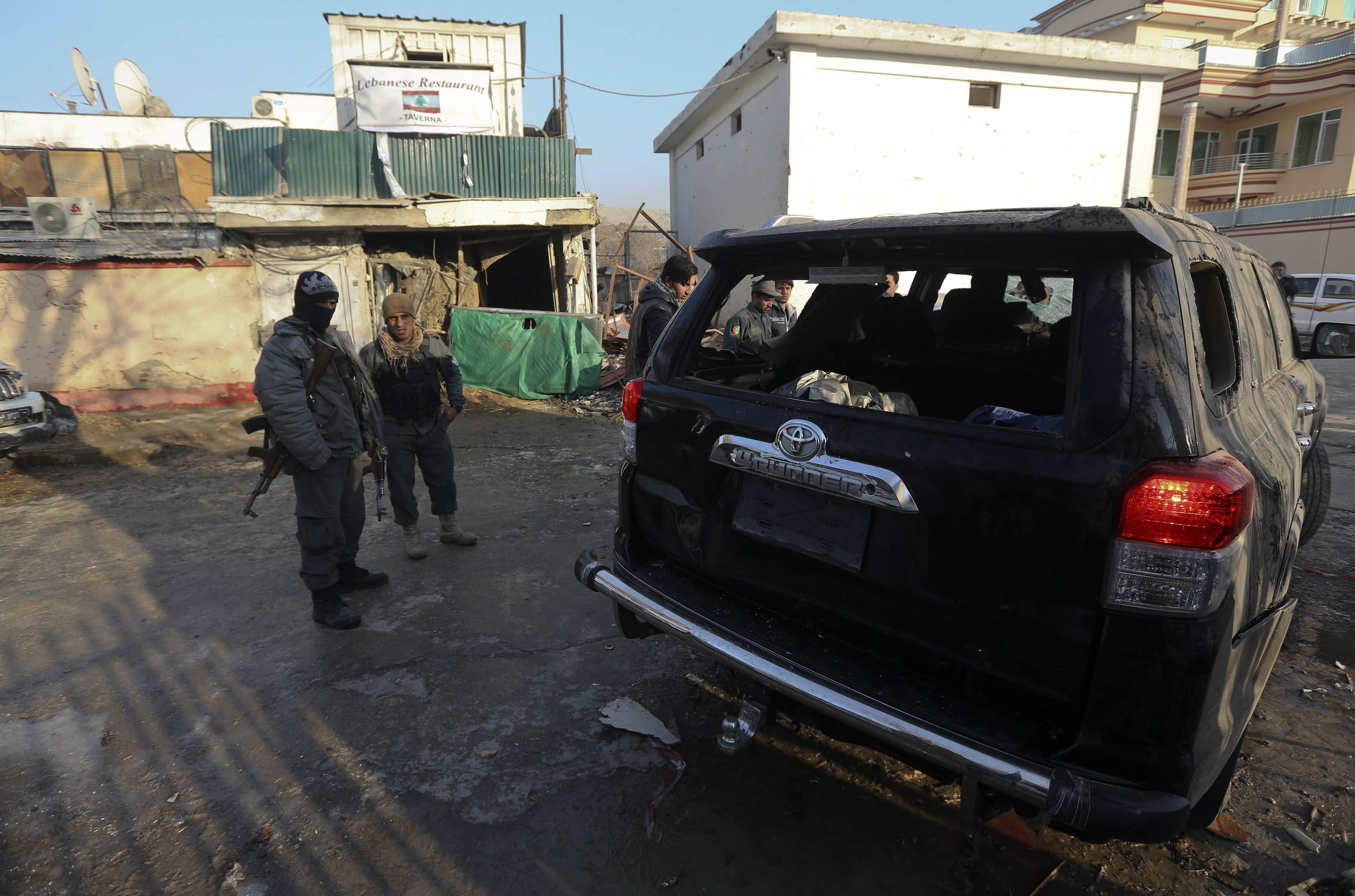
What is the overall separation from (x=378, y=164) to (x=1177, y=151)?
28007 millimetres

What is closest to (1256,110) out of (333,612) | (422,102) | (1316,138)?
(1316,138)

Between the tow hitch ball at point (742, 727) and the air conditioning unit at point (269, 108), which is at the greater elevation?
the air conditioning unit at point (269, 108)

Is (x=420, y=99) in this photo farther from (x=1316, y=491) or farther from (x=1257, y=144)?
(x=1257, y=144)

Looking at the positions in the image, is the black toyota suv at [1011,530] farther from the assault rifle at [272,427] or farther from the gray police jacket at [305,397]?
the assault rifle at [272,427]

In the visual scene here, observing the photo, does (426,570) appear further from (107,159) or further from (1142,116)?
(107,159)

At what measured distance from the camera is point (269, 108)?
22734 millimetres

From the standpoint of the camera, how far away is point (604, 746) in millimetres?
2666

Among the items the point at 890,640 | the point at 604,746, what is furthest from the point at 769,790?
the point at 890,640

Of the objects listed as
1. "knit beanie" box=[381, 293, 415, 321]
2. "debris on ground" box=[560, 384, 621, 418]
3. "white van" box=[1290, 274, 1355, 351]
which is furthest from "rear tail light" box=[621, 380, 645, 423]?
"white van" box=[1290, 274, 1355, 351]

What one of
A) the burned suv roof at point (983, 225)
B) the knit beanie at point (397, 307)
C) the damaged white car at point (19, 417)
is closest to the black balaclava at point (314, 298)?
the knit beanie at point (397, 307)

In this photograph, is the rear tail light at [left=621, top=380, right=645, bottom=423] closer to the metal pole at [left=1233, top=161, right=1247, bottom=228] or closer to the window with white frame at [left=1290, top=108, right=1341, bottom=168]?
the metal pole at [left=1233, top=161, right=1247, bottom=228]

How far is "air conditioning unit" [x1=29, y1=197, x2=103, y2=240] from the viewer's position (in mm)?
10297

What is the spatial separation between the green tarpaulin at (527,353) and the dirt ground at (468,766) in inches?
255

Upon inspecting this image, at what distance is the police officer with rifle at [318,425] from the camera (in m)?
3.38
